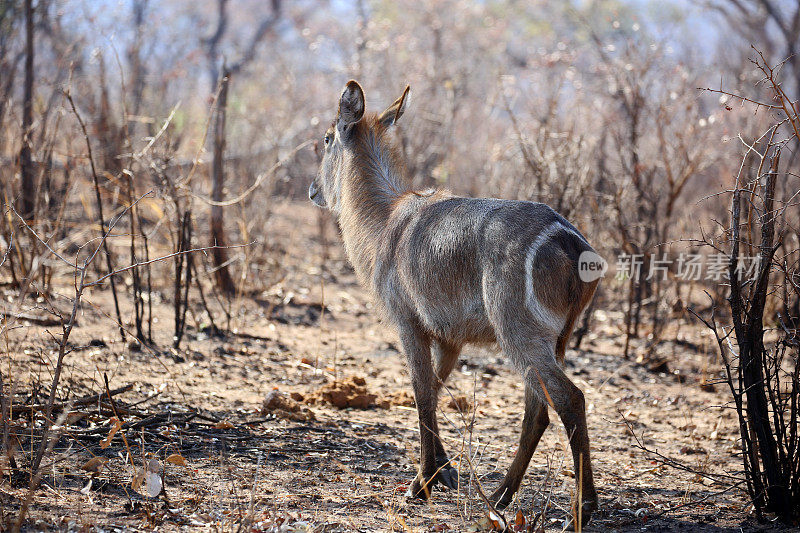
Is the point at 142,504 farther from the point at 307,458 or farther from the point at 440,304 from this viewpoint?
the point at 440,304

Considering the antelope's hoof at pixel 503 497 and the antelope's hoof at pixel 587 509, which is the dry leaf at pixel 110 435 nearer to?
the antelope's hoof at pixel 503 497

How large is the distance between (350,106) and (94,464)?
8.42 feet

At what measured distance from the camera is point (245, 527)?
286cm

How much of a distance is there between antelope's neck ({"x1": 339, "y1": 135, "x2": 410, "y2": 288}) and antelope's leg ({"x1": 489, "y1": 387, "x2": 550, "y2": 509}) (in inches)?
46.7

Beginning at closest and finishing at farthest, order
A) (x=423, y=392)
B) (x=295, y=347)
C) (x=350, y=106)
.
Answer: (x=423, y=392) < (x=350, y=106) < (x=295, y=347)

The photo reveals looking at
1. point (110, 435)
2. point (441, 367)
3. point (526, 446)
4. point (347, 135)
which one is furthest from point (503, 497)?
point (347, 135)

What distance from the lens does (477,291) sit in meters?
3.67

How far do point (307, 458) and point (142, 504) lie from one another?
114 centimetres

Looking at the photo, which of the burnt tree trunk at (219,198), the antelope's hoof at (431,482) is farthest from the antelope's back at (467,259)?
the burnt tree trunk at (219,198)

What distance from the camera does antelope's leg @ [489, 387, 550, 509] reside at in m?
3.73

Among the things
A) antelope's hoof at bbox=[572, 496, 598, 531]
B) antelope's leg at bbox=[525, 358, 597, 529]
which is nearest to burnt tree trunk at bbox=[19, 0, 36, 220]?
antelope's leg at bbox=[525, 358, 597, 529]

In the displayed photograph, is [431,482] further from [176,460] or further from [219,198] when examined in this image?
[219,198]

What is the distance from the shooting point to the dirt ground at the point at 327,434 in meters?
3.37

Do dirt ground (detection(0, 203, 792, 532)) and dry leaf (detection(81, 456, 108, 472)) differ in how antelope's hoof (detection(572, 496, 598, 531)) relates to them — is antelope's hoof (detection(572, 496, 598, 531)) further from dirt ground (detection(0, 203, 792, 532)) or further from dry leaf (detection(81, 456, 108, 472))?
dry leaf (detection(81, 456, 108, 472))
